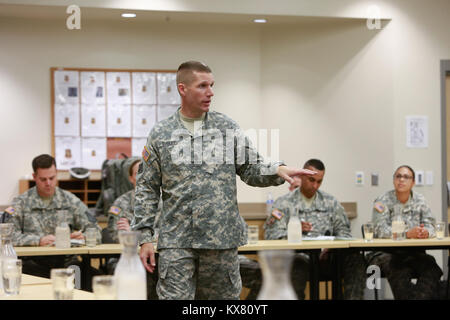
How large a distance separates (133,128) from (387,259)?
292cm

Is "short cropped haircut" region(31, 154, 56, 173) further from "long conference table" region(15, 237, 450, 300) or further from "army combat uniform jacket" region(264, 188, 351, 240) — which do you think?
"army combat uniform jacket" region(264, 188, 351, 240)

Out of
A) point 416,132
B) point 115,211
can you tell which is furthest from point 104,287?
point 416,132

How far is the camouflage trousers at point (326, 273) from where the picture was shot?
16.3 feet

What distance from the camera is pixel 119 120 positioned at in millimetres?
6840

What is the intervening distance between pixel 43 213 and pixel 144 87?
2.32 m

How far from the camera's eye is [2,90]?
6.63 m

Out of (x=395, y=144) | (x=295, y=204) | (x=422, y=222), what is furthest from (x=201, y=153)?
(x=395, y=144)

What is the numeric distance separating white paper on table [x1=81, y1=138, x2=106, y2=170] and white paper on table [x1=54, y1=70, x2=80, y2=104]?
1.39ft

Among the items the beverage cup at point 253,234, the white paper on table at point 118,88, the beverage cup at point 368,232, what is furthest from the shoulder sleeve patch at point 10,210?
the beverage cup at point 368,232

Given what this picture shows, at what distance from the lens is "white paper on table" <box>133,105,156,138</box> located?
22.5ft

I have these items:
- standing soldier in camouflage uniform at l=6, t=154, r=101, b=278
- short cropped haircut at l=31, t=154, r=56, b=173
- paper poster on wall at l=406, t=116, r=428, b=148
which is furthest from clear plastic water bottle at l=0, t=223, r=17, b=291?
paper poster on wall at l=406, t=116, r=428, b=148

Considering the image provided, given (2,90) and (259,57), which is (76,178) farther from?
(259,57)

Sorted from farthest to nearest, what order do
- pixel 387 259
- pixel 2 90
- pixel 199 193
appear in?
pixel 2 90
pixel 387 259
pixel 199 193

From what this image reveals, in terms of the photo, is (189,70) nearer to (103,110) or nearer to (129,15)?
(129,15)
